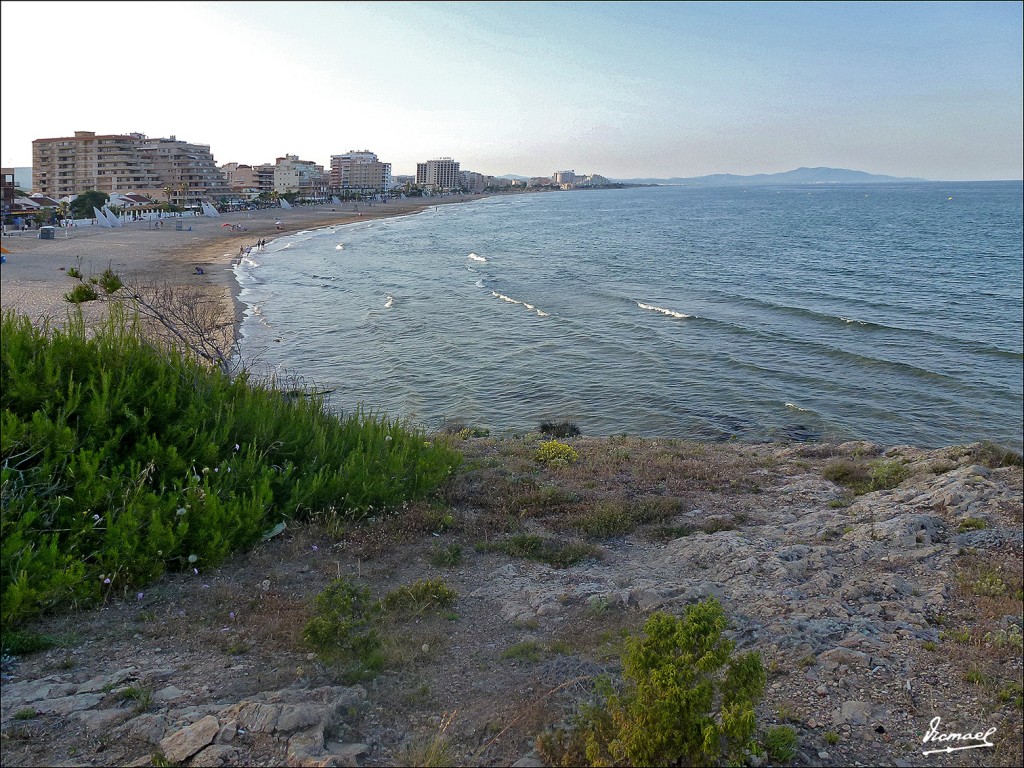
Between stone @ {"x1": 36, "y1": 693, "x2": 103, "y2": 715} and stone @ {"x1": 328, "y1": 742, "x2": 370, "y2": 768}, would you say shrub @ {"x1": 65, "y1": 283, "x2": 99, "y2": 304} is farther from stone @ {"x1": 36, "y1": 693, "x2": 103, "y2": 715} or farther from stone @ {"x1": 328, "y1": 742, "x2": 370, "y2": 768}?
stone @ {"x1": 328, "y1": 742, "x2": 370, "y2": 768}

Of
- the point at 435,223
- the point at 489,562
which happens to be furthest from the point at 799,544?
the point at 435,223

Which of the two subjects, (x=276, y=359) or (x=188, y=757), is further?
(x=276, y=359)

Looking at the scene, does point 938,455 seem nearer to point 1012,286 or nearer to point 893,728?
point 893,728

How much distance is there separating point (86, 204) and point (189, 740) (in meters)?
89.0

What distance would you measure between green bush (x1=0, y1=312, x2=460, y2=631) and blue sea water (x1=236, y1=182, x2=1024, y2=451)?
28.4 ft

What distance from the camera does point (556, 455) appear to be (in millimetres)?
11258

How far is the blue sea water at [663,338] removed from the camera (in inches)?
730

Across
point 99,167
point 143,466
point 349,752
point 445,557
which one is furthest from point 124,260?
point 99,167

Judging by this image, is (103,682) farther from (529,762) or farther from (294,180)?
(294,180)

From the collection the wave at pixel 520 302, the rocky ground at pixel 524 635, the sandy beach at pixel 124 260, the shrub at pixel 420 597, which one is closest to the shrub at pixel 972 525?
the rocky ground at pixel 524 635

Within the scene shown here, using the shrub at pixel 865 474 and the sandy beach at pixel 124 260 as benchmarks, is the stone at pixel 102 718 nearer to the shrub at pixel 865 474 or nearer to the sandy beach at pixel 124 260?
the shrub at pixel 865 474

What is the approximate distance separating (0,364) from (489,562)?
4684 mm

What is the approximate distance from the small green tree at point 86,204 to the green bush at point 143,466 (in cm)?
7944

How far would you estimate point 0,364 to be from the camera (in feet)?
22.2
